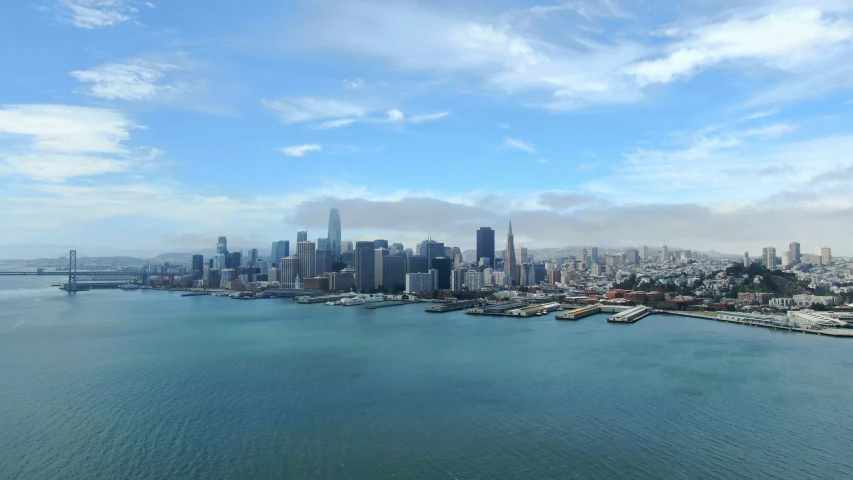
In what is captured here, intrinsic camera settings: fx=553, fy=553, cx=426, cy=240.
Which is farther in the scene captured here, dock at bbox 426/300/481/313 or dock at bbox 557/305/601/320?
dock at bbox 426/300/481/313

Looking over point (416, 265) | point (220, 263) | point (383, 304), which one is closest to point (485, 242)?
point (416, 265)

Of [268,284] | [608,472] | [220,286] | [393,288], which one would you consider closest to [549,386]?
[608,472]

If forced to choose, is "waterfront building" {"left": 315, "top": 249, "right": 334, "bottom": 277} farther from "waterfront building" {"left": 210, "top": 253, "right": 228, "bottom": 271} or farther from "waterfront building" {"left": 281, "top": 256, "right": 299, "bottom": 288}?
"waterfront building" {"left": 210, "top": 253, "right": 228, "bottom": 271}

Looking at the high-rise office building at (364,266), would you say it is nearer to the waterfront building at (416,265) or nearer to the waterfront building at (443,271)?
the waterfront building at (416,265)

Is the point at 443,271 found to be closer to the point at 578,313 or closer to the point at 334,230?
the point at 578,313

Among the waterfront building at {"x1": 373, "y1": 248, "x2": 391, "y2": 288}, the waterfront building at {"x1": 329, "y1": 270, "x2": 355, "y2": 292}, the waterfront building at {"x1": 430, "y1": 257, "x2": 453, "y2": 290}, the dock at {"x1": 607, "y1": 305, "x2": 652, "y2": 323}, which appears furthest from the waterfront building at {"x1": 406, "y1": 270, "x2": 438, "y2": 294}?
the dock at {"x1": 607, "y1": 305, "x2": 652, "y2": 323}

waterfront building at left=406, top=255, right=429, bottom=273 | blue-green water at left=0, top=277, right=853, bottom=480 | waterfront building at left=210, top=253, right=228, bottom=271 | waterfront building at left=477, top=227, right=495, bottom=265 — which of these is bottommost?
blue-green water at left=0, top=277, right=853, bottom=480
